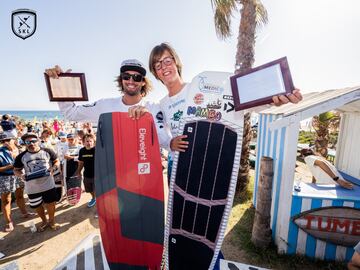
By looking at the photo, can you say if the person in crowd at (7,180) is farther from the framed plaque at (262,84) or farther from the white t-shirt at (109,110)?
the framed plaque at (262,84)

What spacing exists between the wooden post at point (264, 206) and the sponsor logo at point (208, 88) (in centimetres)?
192

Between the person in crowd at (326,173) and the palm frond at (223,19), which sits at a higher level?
the palm frond at (223,19)

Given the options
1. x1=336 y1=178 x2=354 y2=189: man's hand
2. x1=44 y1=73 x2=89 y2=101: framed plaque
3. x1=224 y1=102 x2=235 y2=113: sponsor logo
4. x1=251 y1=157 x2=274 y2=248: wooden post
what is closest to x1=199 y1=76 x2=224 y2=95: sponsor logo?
x1=224 y1=102 x2=235 y2=113: sponsor logo

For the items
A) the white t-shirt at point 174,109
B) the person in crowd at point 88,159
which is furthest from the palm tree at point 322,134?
the person in crowd at point 88,159

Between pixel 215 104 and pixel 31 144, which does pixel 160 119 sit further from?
pixel 31 144

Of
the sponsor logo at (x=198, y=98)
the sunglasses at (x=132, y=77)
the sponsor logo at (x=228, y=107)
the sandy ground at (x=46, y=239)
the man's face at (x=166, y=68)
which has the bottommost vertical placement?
the sandy ground at (x=46, y=239)

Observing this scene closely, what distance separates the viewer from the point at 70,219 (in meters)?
4.89

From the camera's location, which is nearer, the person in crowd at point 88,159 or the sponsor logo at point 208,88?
the sponsor logo at point 208,88

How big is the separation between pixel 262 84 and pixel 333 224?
2.90 metres

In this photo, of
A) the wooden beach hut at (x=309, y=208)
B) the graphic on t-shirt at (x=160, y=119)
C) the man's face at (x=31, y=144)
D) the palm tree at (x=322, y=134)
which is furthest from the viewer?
the palm tree at (x=322, y=134)

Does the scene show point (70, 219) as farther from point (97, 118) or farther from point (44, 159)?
point (97, 118)

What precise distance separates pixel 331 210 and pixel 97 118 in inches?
151

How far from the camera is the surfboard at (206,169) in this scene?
2.43 metres

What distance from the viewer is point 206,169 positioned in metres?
2.52
